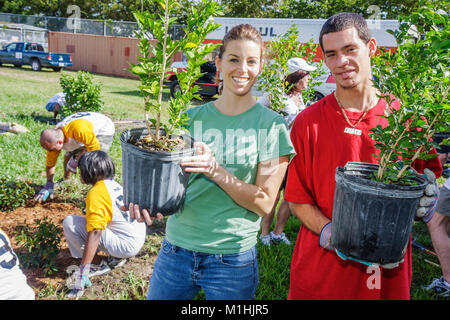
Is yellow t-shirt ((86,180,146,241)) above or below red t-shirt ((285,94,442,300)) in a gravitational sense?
below

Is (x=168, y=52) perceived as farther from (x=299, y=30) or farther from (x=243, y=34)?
(x=299, y=30)

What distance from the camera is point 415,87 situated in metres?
1.24

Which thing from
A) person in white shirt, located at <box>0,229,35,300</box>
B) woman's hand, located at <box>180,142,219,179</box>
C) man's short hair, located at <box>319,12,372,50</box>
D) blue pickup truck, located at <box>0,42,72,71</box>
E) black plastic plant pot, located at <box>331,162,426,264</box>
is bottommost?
person in white shirt, located at <box>0,229,35,300</box>

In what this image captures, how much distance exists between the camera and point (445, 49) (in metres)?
1.18

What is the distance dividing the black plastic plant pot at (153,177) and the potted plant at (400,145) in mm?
655

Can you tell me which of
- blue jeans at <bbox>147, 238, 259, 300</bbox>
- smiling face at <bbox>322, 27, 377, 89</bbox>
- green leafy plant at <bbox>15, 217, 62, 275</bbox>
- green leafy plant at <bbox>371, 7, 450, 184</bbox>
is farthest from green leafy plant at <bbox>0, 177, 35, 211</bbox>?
green leafy plant at <bbox>371, 7, 450, 184</bbox>

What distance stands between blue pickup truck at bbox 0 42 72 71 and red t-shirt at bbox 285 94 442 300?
2233 centimetres

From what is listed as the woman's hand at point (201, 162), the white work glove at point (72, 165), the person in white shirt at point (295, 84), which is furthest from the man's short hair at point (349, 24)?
the white work glove at point (72, 165)

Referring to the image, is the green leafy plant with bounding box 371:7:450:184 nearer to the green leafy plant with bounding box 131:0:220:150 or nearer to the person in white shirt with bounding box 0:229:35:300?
the green leafy plant with bounding box 131:0:220:150

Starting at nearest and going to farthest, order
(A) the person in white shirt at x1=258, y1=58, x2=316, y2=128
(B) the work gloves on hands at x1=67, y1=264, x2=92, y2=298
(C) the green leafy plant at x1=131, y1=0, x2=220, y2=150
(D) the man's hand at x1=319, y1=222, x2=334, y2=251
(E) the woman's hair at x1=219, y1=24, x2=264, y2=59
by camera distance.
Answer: (C) the green leafy plant at x1=131, y1=0, x2=220, y2=150, (D) the man's hand at x1=319, y1=222, x2=334, y2=251, (E) the woman's hair at x1=219, y1=24, x2=264, y2=59, (B) the work gloves on hands at x1=67, y1=264, x2=92, y2=298, (A) the person in white shirt at x1=258, y1=58, x2=316, y2=128

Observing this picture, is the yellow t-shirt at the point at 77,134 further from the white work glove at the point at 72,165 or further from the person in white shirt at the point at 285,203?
the person in white shirt at the point at 285,203

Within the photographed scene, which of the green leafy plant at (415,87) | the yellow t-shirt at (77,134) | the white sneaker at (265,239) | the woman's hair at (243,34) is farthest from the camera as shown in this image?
the yellow t-shirt at (77,134)

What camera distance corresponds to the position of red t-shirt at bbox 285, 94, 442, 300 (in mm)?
1592

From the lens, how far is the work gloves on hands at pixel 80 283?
9.55ft
